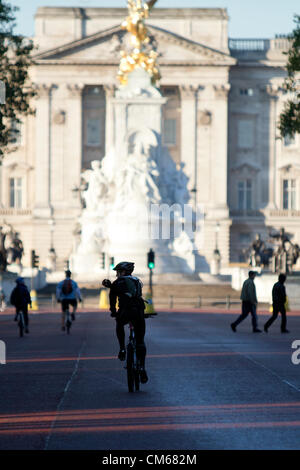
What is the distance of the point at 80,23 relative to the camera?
112 m

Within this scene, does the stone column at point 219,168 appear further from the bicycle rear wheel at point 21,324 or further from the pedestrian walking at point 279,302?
the bicycle rear wheel at point 21,324

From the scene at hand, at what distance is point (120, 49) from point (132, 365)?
94.7m

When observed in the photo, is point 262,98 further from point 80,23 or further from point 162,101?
point 162,101

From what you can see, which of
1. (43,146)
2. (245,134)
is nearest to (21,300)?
(43,146)

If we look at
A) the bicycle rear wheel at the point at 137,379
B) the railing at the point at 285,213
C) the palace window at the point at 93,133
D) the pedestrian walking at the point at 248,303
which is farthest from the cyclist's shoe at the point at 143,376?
the railing at the point at 285,213

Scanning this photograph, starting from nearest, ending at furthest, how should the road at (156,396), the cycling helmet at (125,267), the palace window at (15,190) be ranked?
the road at (156,396) < the cycling helmet at (125,267) < the palace window at (15,190)

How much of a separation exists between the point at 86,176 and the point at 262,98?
4136 cm

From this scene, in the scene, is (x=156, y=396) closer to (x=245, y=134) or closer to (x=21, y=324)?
(x=21, y=324)

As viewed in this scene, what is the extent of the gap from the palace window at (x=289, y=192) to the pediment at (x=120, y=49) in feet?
44.8

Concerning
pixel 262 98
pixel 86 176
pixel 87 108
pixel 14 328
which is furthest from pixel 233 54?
pixel 14 328

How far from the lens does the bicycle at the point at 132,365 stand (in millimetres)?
18906

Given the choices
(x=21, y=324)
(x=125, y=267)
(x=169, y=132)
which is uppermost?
(x=169, y=132)

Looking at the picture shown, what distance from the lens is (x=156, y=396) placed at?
18469mm

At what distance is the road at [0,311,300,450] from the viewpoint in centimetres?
1433
